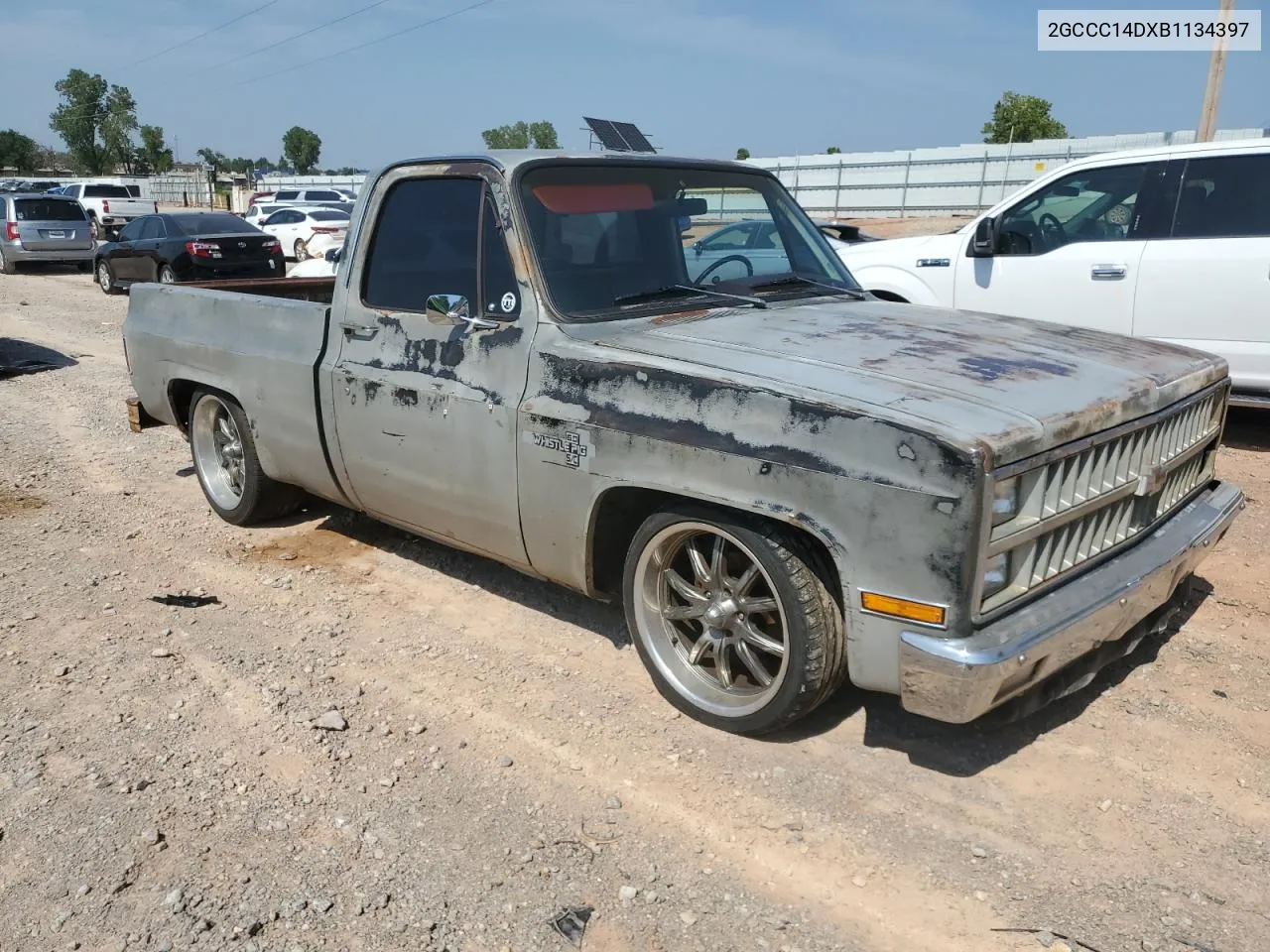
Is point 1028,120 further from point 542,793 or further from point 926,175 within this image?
point 542,793

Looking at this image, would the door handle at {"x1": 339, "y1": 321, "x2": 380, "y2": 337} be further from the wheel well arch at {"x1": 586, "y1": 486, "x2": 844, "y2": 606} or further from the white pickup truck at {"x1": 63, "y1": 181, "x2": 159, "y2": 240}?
the white pickup truck at {"x1": 63, "y1": 181, "x2": 159, "y2": 240}

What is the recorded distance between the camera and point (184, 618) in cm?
442

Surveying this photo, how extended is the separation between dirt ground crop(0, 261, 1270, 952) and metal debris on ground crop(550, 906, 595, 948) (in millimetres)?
25

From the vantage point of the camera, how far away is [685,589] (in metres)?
3.46

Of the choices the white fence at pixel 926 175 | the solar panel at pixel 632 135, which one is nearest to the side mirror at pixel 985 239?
the solar panel at pixel 632 135

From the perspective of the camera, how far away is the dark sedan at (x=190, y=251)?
16.5 m

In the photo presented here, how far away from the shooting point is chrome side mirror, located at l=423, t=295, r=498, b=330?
12.1 ft

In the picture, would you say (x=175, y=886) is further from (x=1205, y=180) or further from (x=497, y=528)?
(x=1205, y=180)

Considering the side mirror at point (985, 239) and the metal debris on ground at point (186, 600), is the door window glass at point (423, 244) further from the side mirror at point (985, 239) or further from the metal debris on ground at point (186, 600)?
the side mirror at point (985, 239)

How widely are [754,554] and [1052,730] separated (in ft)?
4.09

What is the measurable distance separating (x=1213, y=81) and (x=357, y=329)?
12513 mm

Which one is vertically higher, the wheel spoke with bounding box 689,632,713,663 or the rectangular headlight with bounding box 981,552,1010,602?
the rectangular headlight with bounding box 981,552,1010,602

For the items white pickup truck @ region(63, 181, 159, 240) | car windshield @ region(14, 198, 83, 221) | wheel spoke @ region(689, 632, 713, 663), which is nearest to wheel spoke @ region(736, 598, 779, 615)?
wheel spoke @ region(689, 632, 713, 663)

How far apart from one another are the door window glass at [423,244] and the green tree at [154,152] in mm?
89786
